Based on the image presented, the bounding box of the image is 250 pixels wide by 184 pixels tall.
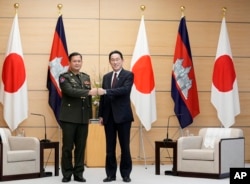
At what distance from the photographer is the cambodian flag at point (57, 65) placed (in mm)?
8680

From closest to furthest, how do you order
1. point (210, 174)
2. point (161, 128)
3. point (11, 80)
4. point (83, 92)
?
point (83, 92) < point (210, 174) < point (11, 80) < point (161, 128)

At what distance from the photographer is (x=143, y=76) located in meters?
8.83

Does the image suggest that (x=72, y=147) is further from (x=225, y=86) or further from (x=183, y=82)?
(x=225, y=86)

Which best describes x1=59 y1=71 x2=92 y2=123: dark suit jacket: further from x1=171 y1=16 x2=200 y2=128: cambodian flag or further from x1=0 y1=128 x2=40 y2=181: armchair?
x1=171 y1=16 x2=200 y2=128: cambodian flag

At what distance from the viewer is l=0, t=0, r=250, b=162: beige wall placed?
889 cm

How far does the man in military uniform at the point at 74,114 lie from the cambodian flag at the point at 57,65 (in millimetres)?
2106

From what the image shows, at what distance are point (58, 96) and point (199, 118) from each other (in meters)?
2.63

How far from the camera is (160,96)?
9.16 meters

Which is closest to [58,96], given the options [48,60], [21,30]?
[48,60]

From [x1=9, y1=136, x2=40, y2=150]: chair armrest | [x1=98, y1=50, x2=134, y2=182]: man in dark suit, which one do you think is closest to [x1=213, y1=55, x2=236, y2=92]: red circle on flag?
[x1=98, y1=50, x2=134, y2=182]: man in dark suit

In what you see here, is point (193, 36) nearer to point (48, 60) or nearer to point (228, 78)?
point (228, 78)

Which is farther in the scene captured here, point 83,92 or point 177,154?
point 177,154

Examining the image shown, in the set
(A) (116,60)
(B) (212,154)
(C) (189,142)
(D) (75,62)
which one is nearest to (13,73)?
(D) (75,62)

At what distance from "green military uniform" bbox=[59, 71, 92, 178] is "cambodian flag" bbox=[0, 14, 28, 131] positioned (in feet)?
7.36
